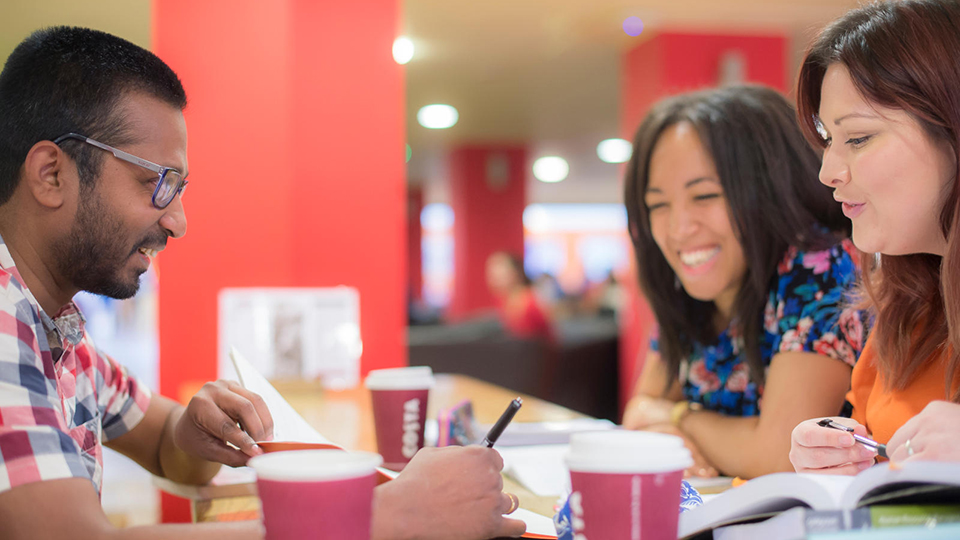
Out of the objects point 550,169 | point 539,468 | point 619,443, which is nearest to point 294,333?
point 539,468

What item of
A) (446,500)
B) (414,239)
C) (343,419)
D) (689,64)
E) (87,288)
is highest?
(689,64)

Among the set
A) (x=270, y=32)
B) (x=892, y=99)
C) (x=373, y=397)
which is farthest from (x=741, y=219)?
(x=270, y=32)

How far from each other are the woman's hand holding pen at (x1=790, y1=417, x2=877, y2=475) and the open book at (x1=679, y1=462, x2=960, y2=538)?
1.06 ft

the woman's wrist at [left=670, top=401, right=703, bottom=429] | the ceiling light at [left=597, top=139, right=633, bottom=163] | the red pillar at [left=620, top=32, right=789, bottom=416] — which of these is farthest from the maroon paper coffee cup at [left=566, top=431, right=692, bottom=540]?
the ceiling light at [left=597, top=139, right=633, bottom=163]

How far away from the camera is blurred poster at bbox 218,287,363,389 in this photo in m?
2.79


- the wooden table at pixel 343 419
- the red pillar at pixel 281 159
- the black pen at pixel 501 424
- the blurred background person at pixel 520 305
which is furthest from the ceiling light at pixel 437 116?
the black pen at pixel 501 424

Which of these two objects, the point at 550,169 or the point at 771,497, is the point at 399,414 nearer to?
the point at 771,497

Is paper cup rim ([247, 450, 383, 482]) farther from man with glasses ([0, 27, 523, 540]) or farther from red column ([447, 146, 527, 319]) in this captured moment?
red column ([447, 146, 527, 319])

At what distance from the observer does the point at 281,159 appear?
3186mm

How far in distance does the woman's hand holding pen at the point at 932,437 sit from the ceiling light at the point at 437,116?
766 centimetres

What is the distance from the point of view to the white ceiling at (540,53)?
525cm

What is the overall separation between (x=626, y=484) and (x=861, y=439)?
46 centimetres

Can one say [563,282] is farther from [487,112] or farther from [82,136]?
[82,136]

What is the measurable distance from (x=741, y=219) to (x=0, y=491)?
1.39 m
